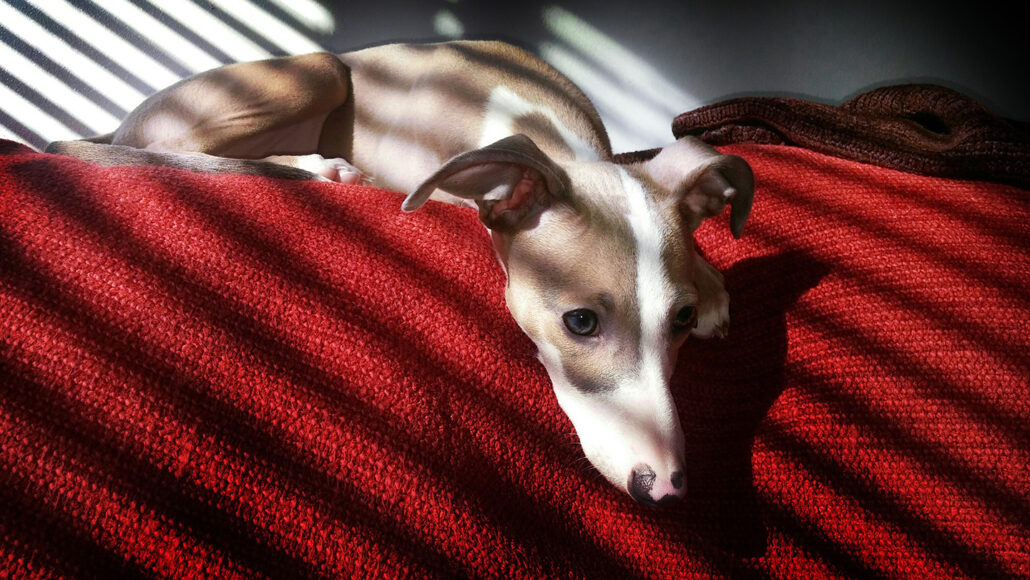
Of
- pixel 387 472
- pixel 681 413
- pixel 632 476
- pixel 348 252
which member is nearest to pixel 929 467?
pixel 681 413

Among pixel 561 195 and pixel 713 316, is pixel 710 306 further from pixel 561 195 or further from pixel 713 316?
pixel 561 195

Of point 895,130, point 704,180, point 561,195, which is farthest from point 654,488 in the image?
point 895,130

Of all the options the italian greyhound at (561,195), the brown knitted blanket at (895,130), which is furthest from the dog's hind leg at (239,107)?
the brown knitted blanket at (895,130)

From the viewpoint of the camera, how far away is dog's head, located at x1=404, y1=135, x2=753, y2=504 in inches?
58.2

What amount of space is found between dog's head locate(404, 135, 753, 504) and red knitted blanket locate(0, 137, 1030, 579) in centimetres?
9

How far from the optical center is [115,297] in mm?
1323

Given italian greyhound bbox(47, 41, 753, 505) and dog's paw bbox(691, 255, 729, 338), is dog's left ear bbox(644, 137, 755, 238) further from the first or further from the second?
dog's paw bbox(691, 255, 729, 338)

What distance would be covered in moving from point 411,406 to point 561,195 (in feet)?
2.69

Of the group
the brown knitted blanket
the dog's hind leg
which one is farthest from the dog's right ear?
the dog's hind leg

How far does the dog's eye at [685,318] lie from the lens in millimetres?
1713

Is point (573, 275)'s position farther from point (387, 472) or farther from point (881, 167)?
point (881, 167)

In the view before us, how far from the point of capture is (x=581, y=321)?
1.68 metres

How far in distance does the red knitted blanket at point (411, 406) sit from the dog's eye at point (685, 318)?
12 centimetres

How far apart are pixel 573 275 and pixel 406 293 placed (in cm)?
48
